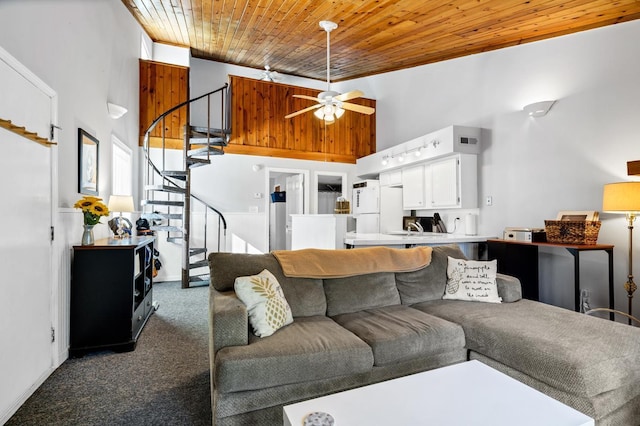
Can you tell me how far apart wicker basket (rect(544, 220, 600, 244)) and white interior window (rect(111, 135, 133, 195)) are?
5127 mm

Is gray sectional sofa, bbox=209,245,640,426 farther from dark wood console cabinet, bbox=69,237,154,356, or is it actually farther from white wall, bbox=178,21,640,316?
white wall, bbox=178,21,640,316

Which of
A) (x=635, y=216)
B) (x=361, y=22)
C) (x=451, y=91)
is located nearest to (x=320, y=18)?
(x=361, y=22)

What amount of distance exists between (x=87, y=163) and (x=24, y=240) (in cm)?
137

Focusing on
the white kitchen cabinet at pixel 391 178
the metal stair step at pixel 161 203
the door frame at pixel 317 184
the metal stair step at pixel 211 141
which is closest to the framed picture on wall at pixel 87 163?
the metal stair step at pixel 161 203

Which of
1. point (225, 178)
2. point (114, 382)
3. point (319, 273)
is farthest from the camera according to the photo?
point (225, 178)

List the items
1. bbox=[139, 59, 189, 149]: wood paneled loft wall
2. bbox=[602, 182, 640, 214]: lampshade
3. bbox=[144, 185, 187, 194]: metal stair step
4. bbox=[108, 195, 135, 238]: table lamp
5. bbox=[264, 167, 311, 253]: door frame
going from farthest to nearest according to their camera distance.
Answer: bbox=[264, 167, 311, 253]: door frame → bbox=[139, 59, 189, 149]: wood paneled loft wall → bbox=[144, 185, 187, 194]: metal stair step → bbox=[108, 195, 135, 238]: table lamp → bbox=[602, 182, 640, 214]: lampshade

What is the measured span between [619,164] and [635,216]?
0.53 metres

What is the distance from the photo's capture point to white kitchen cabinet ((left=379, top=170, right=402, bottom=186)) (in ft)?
18.8

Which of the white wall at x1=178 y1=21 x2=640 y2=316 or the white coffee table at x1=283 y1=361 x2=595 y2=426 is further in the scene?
the white wall at x1=178 y1=21 x2=640 y2=316

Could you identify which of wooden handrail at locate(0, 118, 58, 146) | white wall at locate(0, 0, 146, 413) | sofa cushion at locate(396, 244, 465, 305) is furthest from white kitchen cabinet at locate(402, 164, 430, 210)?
wooden handrail at locate(0, 118, 58, 146)

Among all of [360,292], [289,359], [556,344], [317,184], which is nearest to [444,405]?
[289,359]

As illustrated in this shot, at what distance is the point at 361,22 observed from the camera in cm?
400

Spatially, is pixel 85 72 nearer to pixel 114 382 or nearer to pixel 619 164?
pixel 114 382

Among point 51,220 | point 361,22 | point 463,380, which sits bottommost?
point 463,380
